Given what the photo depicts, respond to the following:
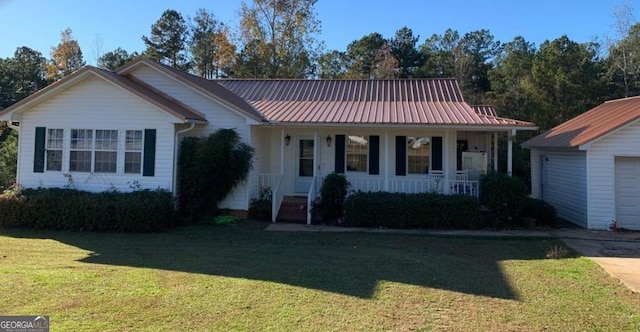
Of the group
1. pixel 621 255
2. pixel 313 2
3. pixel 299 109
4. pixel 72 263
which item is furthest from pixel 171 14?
pixel 621 255

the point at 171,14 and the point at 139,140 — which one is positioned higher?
the point at 171,14

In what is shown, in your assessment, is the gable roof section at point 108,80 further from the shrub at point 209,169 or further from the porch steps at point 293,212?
the porch steps at point 293,212

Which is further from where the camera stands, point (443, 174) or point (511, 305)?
point (443, 174)

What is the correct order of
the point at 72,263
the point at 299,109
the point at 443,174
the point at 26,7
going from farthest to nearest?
the point at 299,109
the point at 443,174
the point at 72,263
the point at 26,7

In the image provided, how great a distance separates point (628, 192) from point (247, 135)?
434 inches

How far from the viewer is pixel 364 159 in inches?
567

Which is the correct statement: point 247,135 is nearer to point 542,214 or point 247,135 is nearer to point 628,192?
point 542,214

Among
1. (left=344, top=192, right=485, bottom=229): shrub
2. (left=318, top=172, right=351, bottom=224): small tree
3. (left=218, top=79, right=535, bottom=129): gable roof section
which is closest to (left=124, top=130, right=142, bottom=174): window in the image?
(left=218, top=79, right=535, bottom=129): gable roof section

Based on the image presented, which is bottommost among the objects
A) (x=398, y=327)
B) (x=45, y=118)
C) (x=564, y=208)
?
(x=398, y=327)

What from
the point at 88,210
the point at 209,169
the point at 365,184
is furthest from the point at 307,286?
the point at 365,184

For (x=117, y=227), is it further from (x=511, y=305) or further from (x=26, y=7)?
(x=511, y=305)

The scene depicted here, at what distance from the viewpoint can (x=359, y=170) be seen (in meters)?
14.4

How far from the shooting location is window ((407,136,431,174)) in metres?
14.1

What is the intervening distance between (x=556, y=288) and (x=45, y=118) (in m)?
13.2
